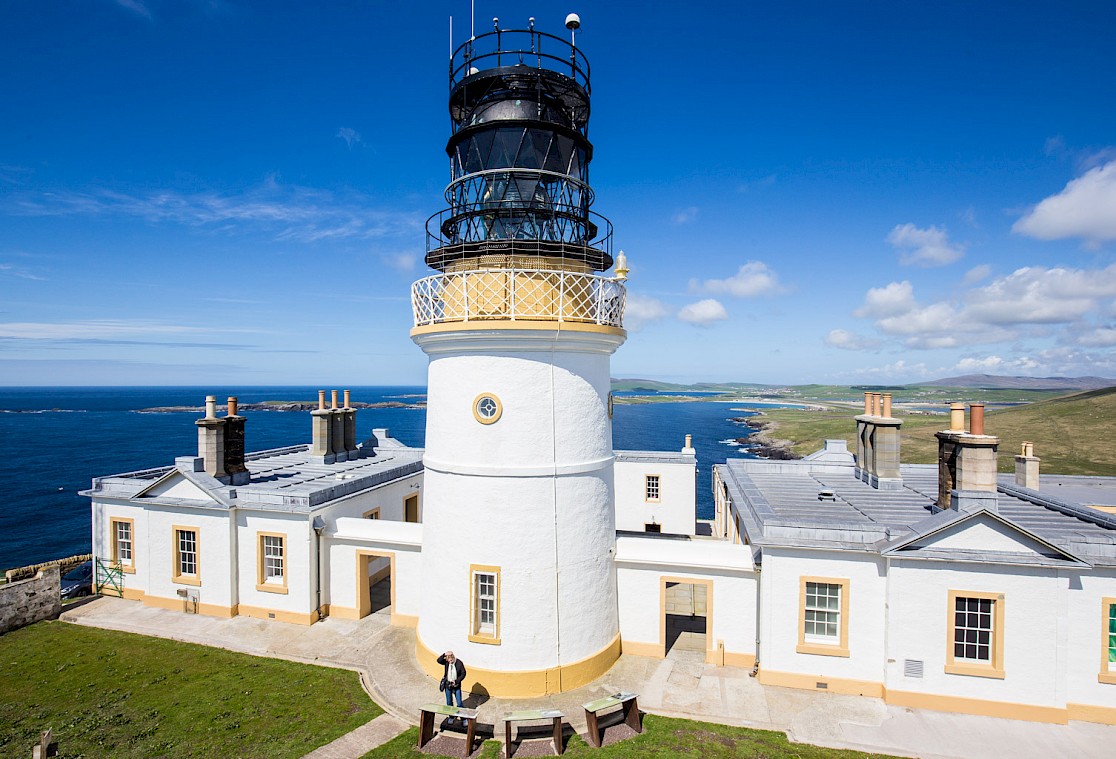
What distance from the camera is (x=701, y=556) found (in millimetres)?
13383

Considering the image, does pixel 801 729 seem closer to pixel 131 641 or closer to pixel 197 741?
pixel 197 741

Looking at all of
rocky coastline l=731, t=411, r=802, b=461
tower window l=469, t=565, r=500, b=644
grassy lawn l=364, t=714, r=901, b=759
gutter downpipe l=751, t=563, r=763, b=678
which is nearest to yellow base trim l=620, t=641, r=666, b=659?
gutter downpipe l=751, t=563, r=763, b=678

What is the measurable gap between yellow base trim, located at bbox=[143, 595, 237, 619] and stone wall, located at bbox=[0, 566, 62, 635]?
2243 millimetres

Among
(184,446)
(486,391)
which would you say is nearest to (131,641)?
(486,391)

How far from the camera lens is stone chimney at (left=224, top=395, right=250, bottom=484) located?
1670 centimetres

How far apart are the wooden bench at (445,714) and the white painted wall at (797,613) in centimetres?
666

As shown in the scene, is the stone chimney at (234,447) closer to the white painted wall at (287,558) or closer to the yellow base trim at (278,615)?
the white painted wall at (287,558)

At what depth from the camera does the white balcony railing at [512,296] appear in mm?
11023

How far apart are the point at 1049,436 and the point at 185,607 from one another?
9908 cm

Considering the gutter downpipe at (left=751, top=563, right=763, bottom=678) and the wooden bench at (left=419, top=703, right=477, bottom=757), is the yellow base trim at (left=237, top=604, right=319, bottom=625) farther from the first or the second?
the gutter downpipe at (left=751, top=563, right=763, bottom=678)

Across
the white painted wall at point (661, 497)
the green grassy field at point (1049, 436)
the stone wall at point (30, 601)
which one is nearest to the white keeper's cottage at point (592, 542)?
the white painted wall at point (661, 497)

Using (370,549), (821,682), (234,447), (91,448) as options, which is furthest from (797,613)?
(91,448)

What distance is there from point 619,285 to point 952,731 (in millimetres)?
11188

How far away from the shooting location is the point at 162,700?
1178 centimetres
